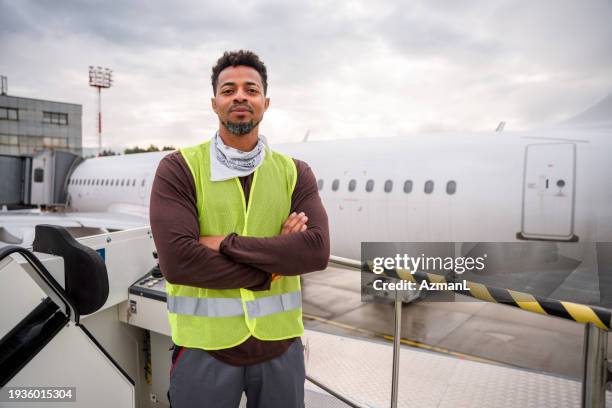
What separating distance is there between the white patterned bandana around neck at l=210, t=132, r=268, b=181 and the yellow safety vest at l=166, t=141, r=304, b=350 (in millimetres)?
36

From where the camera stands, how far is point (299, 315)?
2.30 metres

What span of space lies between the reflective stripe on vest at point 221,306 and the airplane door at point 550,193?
598 centimetres

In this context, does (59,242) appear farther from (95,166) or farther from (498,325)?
(95,166)

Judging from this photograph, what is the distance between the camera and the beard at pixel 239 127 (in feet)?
7.41

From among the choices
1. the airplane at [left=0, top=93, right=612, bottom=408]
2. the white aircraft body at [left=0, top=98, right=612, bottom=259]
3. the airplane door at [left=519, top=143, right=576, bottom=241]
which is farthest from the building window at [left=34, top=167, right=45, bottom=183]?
the airplane door at [left=519, top=143, right=576, bottom=241]

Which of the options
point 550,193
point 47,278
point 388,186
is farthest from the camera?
point 388,186

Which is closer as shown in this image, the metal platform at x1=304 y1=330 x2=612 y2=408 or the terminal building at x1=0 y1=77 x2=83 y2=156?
the metal platform at x1=304 y1=330 x2=612 y2=408

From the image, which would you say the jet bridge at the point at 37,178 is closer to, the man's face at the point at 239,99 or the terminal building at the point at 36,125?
the man's face at the point at 239,99

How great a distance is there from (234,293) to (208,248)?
0.89 feet

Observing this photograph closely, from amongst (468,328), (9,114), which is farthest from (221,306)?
(9,114)

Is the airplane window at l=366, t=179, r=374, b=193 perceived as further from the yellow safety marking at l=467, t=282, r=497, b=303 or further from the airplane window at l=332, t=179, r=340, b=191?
the yellow safety marking at l=467, t=282, r=497, b=303

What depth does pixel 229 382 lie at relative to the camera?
2021 millimetres

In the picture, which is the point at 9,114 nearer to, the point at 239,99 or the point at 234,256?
the point at 239,99

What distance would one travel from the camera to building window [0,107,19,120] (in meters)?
52.7
